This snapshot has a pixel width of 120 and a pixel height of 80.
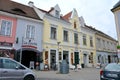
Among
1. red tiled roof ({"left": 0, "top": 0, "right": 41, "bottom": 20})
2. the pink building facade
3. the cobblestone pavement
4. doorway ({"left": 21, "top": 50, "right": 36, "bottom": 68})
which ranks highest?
red tiled roof ({"left": 0, "top": 0, "right": 41, "bottom": 20})

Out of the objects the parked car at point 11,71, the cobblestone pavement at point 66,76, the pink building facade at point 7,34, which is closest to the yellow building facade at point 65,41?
the pink building facade at point 7,34

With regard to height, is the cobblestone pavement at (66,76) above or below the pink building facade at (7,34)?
below

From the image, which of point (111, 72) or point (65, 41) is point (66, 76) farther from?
point (65, 41)

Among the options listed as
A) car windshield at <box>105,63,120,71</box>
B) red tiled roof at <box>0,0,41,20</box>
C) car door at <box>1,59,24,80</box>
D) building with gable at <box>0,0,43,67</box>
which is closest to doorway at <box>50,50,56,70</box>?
building with gable at <box>0,0,43,67</box>

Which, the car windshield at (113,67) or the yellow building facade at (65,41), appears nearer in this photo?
the car windshield at (113,67)

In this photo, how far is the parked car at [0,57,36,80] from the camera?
28.0ft

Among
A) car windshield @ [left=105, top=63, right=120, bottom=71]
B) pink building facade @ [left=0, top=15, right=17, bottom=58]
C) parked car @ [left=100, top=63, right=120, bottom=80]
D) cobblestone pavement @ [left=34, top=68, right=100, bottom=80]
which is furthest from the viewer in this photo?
pink building facade @ [left=0, top=15, right=17, bottom=58]

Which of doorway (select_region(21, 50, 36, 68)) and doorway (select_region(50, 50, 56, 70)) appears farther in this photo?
doorway (select_region(50, 50, 56, 70))

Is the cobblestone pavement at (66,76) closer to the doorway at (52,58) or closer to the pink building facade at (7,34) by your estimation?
the pink building facade at (7,34)

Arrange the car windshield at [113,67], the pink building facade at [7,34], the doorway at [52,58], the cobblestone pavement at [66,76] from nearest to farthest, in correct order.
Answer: the car windshield at [113,67] → the cobblestone pavement at [66,76] → the pink building facade at [7,34] → the doorway at [52,58]

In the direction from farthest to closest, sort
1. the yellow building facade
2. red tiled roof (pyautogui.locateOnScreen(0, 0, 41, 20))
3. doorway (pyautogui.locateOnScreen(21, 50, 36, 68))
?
the yellow building facade → doorway (pyautogui.locateOnScreen(21, 50, 36, 68)) → red tiled roof (pyautogui.locateOnScreen(0, 0, 41, 20))

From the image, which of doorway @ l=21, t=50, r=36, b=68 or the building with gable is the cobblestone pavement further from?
doorway @ l=21, t=50, r=36, b=68

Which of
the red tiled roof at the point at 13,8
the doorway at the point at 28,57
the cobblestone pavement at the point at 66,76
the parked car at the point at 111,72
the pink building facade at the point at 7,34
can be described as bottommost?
the cobblestone pavement at the point at 66,76

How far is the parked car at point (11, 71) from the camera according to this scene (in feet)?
28.0
